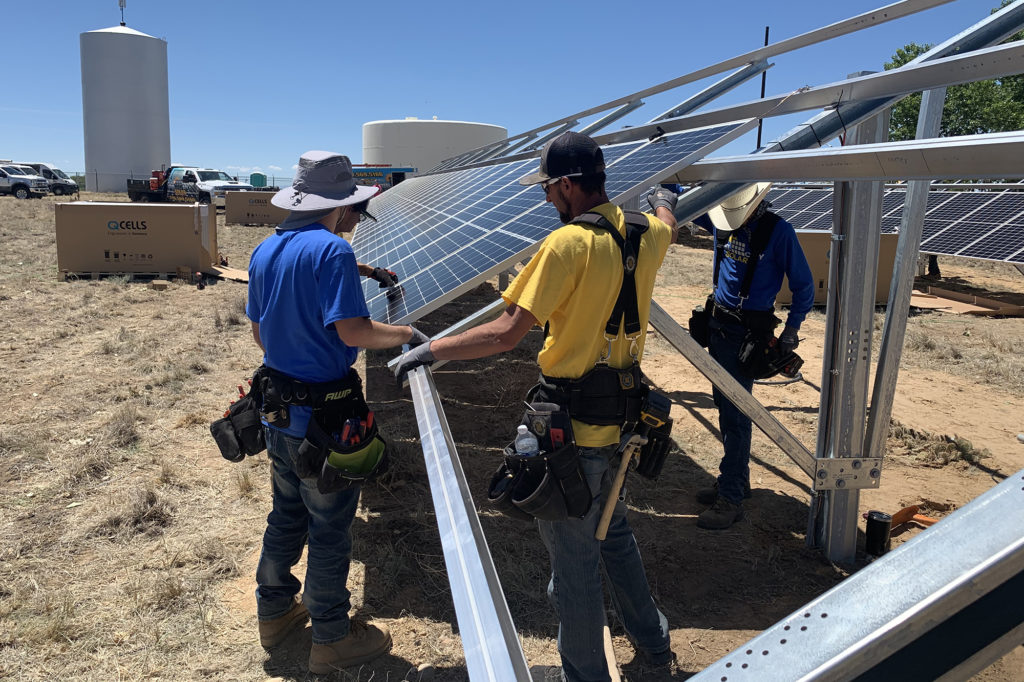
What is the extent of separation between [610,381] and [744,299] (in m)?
2.22

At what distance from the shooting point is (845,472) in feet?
12.2

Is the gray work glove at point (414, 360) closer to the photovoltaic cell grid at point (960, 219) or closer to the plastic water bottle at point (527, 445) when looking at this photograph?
the plastic water bottle at point (527, 445)

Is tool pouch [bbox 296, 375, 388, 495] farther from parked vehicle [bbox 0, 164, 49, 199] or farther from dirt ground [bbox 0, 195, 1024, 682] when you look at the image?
parked vehicle [bbox 0, 164, 49, 199]

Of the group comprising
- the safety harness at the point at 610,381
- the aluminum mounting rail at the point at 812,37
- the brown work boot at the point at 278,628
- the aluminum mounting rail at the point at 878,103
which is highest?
the aluminum mounting rail at the point at 812,37

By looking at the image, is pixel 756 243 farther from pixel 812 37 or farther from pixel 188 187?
pixel 188 187

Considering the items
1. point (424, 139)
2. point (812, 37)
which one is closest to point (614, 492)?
point (812, 37)

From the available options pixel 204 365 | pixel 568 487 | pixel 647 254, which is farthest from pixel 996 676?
pixel 204 365

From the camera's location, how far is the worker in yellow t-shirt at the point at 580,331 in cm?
231

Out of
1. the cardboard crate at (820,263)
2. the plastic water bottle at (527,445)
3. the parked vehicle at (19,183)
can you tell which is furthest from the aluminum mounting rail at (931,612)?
the parked vehicle at (19,183)

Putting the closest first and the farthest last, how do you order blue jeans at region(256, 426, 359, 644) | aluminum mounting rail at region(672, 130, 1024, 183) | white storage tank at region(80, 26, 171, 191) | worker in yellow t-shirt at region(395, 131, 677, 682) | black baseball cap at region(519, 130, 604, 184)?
aluminum mounting rail at region(672, 130, 1024, 183)
worker in yellow t-shirt at region(395, 131, 677, 682)
black baseball cap at region(519, 130, 604, 184)
blue jeans at region(256, 426, 359, 644)
white storage tank at region(80, 26, 171, 191)

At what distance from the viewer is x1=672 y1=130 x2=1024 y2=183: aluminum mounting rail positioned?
5.82 ft

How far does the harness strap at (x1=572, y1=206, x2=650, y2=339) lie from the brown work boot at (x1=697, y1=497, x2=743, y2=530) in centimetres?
228

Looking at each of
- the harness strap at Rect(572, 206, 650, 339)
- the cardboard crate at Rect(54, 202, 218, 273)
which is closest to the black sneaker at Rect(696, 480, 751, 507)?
the harness strap at Rect(572, 206, 650, 339)

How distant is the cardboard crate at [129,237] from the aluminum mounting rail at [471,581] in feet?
40.9
